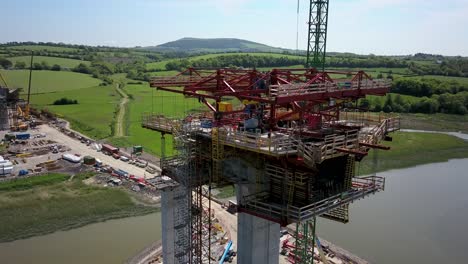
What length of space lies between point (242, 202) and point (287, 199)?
2.07 meters

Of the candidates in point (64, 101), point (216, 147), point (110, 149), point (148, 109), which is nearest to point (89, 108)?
point (64, 101)

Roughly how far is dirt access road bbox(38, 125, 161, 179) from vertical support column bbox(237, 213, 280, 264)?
35.5m

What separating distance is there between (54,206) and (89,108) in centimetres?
6018

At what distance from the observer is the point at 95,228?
4241cm

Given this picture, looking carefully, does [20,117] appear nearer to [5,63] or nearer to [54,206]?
[54,206]

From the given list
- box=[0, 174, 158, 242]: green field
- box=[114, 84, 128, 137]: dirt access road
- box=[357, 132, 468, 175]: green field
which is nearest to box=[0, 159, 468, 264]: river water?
box=[0, 174, 158, 242]: green field

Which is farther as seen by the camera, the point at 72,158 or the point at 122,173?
the point at 72,158

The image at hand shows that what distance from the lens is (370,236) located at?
4019 centimetres

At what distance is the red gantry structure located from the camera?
17.8 metres

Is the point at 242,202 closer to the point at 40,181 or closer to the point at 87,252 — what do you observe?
the point at 87,252

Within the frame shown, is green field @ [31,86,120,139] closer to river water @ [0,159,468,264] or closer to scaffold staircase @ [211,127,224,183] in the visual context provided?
river water @ [0,159,468,264]

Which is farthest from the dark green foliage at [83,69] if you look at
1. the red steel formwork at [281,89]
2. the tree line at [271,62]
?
the red steel formwork at [281,89]

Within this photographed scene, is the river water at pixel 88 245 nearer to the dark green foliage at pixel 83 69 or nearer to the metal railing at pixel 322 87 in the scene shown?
the metal railing at pixel 322 87

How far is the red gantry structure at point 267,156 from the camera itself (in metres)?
17.8
